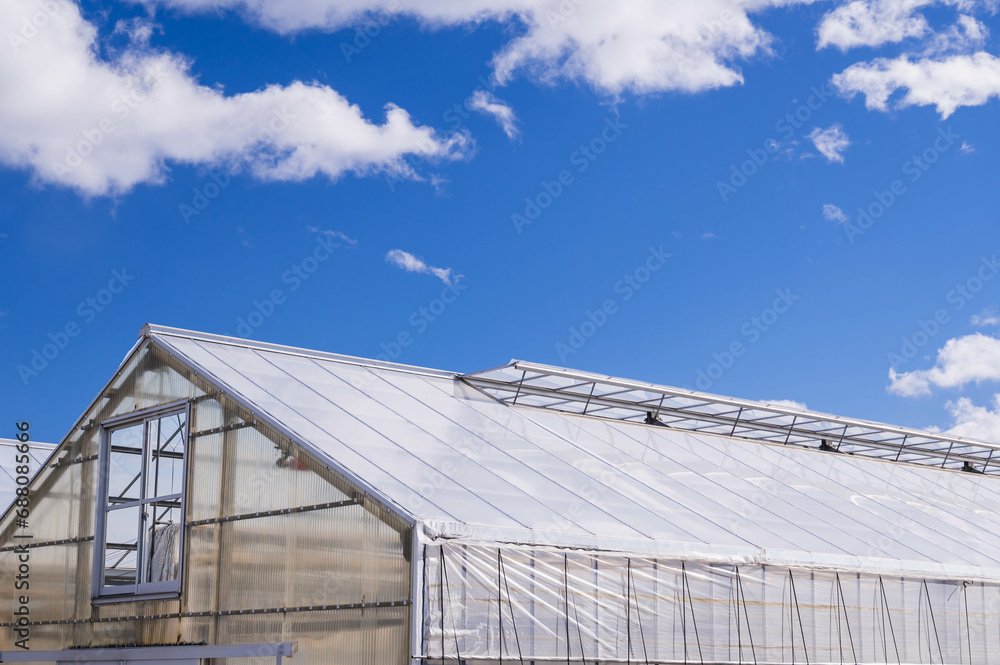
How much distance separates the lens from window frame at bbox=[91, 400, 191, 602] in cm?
1542

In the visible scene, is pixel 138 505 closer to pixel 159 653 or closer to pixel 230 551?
pixel 159 653

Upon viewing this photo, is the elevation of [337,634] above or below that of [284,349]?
below

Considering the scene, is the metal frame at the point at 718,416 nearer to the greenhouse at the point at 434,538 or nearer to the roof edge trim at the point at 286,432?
the greenhouse at the point at 434,538

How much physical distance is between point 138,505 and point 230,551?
294 cm

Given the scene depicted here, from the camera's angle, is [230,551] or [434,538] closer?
[434,538]

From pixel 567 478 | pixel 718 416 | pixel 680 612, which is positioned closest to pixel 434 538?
pixel 680 612

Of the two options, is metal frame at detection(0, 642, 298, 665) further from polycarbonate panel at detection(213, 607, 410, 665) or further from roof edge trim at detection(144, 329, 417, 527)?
roof edge trim at detection(144, 329, 417, 527)

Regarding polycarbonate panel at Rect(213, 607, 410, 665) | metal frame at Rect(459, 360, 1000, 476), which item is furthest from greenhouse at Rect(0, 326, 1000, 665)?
metal frame at Rect(459, 360, 1000, 476)

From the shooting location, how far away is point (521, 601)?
42.0 ft

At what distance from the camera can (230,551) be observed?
1456 cm

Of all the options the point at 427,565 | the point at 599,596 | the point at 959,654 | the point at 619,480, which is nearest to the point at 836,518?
the point at 959,654

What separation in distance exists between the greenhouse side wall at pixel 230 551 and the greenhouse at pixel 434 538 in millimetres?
37

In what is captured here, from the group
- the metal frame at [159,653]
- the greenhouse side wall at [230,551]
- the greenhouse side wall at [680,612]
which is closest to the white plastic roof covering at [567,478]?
the greenhouse side wall at [680,612]

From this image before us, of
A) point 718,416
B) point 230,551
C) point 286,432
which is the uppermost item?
point 718,416
